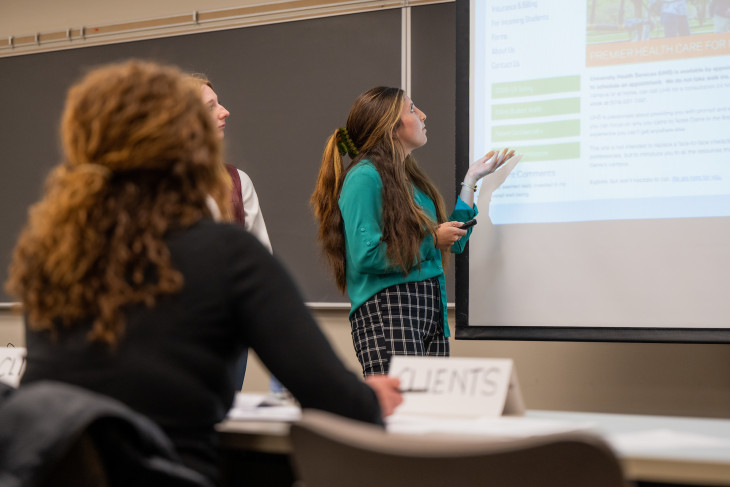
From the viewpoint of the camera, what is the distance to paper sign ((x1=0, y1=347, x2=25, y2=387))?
148 cm

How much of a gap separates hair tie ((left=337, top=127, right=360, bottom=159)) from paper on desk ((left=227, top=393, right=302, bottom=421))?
1.26m

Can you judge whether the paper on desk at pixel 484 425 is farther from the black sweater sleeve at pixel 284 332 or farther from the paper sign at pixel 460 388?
the black sweater sleeve at pixel 284 332

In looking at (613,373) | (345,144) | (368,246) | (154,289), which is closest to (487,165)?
(345,144)

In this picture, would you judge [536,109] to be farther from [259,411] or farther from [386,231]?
[259,411]

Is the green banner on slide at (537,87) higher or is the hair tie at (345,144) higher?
the green banner on slide at (537,87)

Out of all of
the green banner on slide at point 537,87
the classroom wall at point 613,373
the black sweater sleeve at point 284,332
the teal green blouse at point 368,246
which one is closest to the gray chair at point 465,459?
the black sweater sleeve at point 284,332

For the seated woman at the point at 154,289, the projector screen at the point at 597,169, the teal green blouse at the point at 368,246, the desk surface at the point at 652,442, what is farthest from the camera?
the projector screen at the point at 597,169

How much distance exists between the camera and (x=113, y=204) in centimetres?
104

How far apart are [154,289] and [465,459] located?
464mm

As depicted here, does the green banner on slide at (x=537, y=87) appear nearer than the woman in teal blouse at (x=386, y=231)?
No

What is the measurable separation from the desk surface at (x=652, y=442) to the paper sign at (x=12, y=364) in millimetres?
521

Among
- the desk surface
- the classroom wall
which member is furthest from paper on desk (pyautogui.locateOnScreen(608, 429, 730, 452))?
the classroom wall

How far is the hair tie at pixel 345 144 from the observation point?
8.32 feet

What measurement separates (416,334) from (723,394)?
4.24ft
